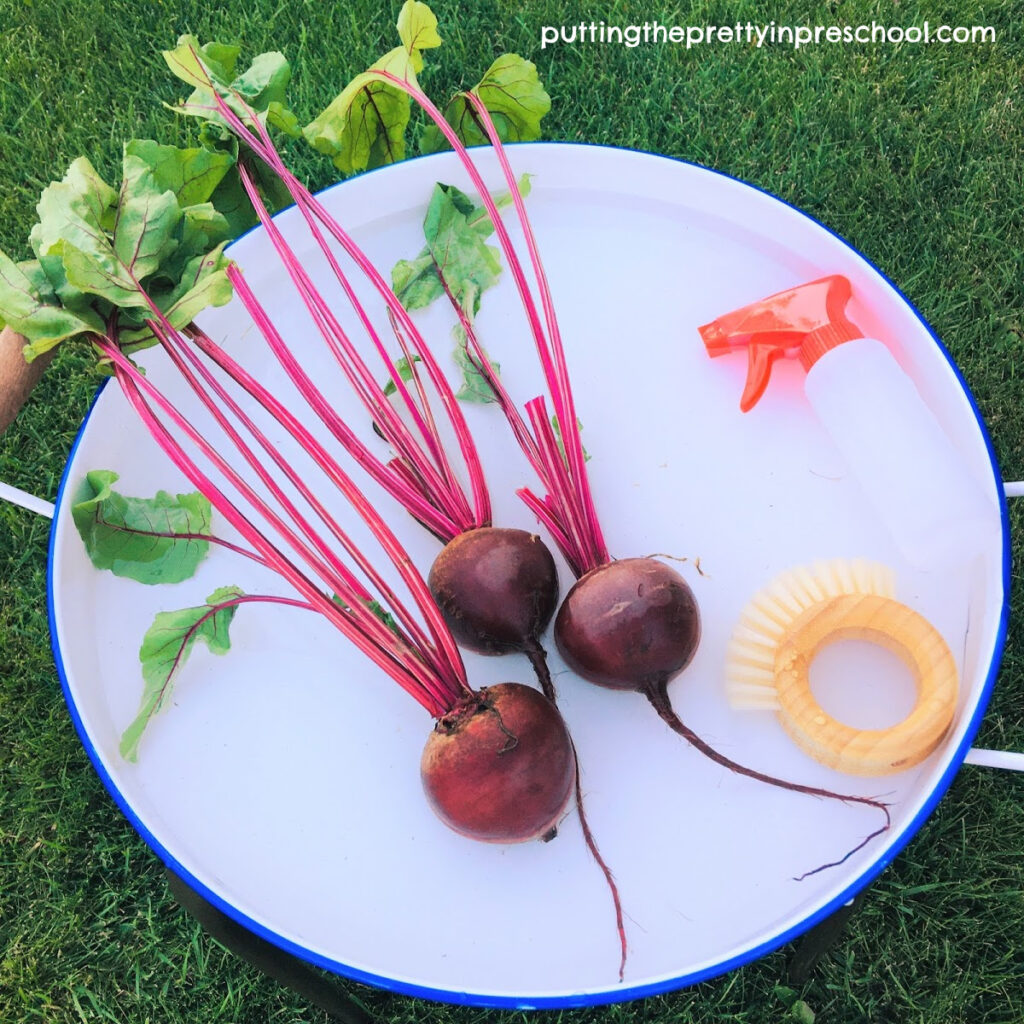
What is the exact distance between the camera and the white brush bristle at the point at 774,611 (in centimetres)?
107

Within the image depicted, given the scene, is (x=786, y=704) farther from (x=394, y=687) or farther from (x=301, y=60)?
(x=301, y=60)

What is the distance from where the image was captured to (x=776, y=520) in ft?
3.77

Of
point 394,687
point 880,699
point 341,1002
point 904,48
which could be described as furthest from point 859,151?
point 341,1002

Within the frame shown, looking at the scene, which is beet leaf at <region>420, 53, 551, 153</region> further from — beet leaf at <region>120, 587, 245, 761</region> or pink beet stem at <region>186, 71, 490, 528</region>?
beet leaf at <region>120, 587, 245, 761</region>

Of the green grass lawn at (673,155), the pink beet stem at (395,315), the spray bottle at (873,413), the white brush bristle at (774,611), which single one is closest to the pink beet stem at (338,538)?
the pink beet stem at (395,315)

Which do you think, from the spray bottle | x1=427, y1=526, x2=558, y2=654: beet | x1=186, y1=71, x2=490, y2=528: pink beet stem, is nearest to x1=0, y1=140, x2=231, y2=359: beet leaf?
x1=186, y1=71, x2=490, y2=528: pink beet stem

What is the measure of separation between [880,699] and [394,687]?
1.76ft

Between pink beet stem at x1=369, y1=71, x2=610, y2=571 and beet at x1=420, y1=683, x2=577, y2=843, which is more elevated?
pink beet stem at x1=369, y1=71, x2=610, y2=571

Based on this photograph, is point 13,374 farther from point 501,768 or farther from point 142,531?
point 501,768

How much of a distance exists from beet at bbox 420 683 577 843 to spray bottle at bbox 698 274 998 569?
466 millimetres

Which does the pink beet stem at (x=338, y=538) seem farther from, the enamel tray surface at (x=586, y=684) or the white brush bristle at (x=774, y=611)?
the white brush bristle at (x=774, y=611)

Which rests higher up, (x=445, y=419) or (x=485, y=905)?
(x=445, y=419)

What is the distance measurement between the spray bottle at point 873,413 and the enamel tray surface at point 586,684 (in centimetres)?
2

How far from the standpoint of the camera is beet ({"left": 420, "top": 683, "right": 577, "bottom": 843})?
947 mm
